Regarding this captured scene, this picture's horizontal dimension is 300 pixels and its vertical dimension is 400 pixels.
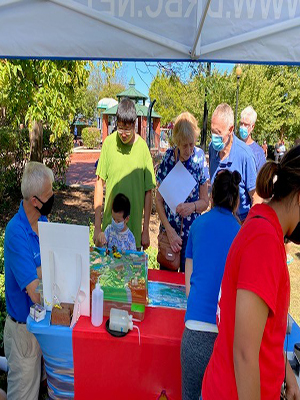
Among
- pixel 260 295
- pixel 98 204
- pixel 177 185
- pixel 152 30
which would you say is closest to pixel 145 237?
pixel 98 204

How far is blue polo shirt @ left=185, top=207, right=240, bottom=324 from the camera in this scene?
4.72 ft

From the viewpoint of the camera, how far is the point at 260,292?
2.76 ft

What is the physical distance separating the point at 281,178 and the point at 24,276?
1381 mm

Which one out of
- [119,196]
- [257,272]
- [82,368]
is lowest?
[82,368]

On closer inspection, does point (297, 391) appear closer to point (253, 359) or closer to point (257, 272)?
point (253, 359)

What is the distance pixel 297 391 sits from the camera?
4.18 feet

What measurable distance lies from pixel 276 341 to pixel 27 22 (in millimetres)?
1939

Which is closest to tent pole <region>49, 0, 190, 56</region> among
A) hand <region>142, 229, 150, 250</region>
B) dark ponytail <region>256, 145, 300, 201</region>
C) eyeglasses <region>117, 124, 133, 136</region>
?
eyeglasses <region>117, 124, 133, 136</region>

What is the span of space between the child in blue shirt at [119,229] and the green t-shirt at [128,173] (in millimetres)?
190

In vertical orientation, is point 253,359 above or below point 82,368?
above

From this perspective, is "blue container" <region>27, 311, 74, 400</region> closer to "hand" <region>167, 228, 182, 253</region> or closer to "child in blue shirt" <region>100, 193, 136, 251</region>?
"child in blue shirt" <region>100, 193, 136, 251</region>

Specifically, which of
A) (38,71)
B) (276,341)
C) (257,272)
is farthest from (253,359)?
(38,71)

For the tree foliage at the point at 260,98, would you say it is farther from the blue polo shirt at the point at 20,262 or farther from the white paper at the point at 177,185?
the blue polo shirt at the point at 20,262

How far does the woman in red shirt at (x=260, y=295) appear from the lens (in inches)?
33.7
